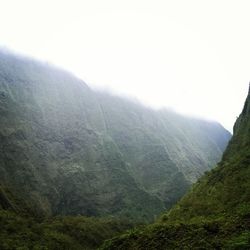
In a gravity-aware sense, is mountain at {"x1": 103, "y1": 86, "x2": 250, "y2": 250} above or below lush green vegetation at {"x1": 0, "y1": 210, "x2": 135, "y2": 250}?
below

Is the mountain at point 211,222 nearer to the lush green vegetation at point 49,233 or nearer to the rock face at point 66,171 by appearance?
the lush green vegetation at point 49,233

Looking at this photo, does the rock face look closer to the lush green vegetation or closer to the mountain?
the lush green vegetation

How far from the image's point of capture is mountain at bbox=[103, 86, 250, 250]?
3050 cm

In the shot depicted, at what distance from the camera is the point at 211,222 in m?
33.7

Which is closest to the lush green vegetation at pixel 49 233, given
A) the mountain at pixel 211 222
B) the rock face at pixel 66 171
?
the mountain at pixel 211 222

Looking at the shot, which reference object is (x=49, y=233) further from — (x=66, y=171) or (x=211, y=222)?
(x=66, y=171)

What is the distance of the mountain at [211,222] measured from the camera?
100 ft

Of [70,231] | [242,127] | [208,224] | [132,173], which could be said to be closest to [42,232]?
[70,231]

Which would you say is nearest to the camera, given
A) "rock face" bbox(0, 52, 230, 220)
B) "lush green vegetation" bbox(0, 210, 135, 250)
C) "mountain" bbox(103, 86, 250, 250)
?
"mountain" bbox(103, 86, 250, 250)

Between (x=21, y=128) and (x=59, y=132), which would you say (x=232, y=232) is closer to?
(x=21, y=128)

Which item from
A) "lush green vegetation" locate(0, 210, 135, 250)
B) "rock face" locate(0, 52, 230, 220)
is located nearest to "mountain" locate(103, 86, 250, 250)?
"lush green vegetation" locate(0, 210, 135, 250)

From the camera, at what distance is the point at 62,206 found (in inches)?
6590

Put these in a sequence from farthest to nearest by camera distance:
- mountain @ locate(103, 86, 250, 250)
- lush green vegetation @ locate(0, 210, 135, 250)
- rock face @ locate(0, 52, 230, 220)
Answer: rock face @ locate(0, 52, 230, 220), lush green vegetation @ locate(0, 210, 135, 250), mountain @ locate(103, 86, 250, 250)

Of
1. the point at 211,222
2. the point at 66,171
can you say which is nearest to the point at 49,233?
the point at 211,222
